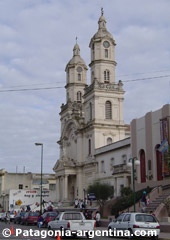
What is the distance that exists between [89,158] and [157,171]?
913 inches

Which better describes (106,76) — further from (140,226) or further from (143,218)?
(140,226)

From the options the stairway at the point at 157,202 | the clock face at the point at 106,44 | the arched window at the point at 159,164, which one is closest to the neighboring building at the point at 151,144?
the arched window at the point at 159,164

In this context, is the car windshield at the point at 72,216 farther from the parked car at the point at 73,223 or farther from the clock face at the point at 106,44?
the clock face at the point at 106,44

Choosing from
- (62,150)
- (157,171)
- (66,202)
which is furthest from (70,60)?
(157,171)

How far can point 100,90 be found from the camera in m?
62.3

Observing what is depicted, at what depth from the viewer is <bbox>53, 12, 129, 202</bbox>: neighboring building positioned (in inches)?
2427

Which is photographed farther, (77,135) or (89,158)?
(77,135)

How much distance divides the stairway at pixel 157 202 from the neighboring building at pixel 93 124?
81.2ft

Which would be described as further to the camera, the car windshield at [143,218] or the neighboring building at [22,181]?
the neighboring building at [22,181]

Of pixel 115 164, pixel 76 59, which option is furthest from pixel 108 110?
pixel 76 59

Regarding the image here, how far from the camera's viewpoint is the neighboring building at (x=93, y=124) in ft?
202

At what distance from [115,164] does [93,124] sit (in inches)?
362

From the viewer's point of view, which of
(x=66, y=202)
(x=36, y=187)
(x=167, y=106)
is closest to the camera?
(x=167, y=106)

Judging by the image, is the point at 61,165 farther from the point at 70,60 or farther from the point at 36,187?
the point at 36,187
